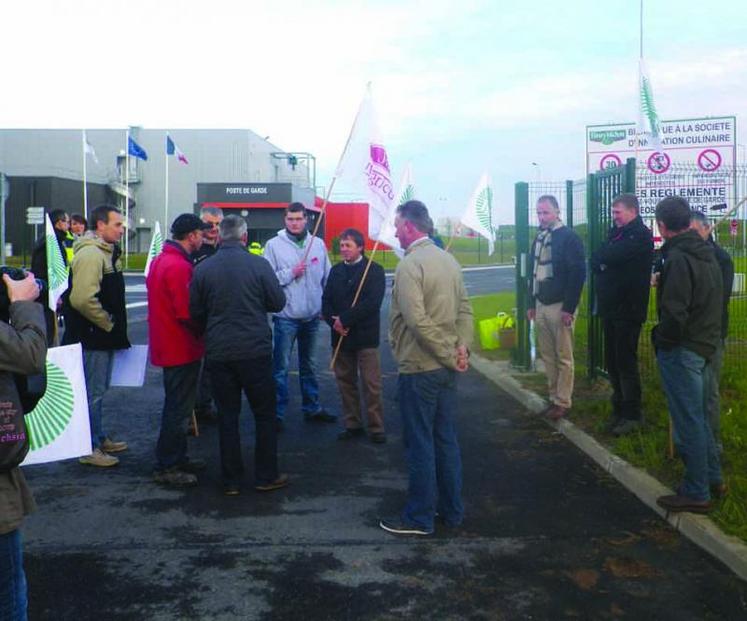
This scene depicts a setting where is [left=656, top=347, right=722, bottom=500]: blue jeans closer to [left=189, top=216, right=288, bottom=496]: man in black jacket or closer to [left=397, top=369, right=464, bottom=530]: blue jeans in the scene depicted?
[left=397, top=369, right=464, bottom=530]: blue jeans

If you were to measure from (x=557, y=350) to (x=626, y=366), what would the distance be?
88 cm

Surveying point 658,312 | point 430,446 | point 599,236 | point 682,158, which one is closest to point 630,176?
point 599,236

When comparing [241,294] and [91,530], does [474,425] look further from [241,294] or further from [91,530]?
[91,530]

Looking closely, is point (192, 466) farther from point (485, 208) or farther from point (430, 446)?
point (485, 208)

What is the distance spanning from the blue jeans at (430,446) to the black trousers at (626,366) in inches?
98.0

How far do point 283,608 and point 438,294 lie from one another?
2.10 meters

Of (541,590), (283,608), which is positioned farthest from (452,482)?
(283,608)

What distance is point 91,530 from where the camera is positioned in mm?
5137

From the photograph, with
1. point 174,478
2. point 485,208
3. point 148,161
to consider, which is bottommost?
point 174,478

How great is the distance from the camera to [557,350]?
7.89m

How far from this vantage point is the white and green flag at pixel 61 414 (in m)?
4.41

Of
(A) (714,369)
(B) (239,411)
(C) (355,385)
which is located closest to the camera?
(A) (714,369)

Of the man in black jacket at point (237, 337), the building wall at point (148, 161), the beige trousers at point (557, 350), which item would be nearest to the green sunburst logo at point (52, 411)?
the man in black jacket at point (237, 337)

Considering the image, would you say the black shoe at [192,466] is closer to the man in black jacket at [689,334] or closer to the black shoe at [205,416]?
the black shoe at [205,416]
